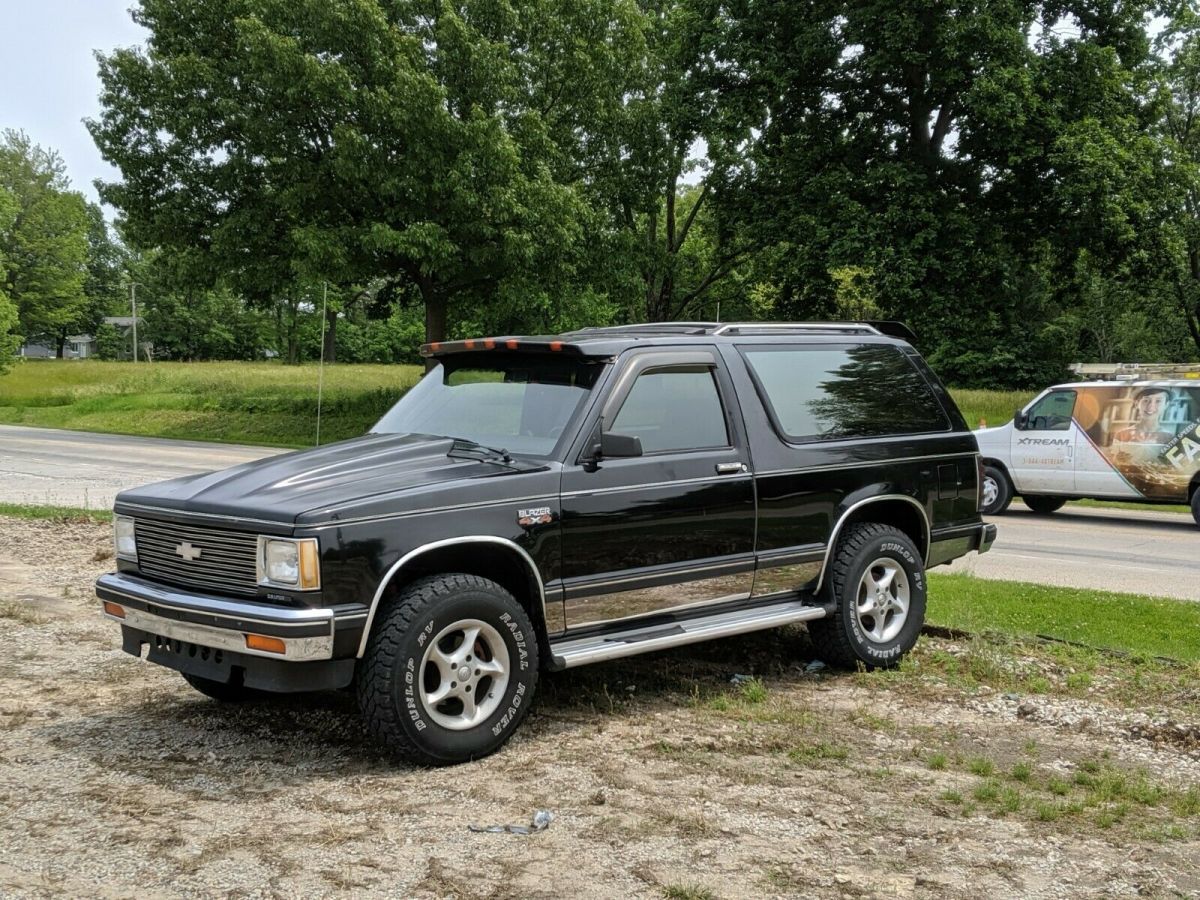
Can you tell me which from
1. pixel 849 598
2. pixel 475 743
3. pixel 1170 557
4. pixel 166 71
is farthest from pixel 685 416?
pixel 166 71

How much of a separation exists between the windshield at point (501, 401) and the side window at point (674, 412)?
28cm

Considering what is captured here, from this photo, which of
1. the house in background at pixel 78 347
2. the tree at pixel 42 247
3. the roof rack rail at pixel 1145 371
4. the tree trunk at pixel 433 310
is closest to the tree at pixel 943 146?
the tree trunk at pixel 433 310

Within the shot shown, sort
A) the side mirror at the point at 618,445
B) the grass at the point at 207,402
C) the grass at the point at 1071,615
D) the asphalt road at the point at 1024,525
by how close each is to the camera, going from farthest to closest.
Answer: the grass at the point at 207,402, the asphalt road at the point at 1024,525, the grass at the point at 1071,615, the side mirror at the point at 618,445

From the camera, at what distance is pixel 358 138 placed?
953 inches

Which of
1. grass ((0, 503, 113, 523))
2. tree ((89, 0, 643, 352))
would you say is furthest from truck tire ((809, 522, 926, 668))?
tree ((89, 0, 643, 352))

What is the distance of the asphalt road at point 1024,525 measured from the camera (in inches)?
431

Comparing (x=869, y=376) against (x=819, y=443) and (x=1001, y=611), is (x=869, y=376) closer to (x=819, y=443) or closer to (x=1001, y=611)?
(x=819, y=443)

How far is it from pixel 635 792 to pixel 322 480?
1.91 m

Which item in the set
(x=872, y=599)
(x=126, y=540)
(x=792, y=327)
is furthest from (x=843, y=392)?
(x=126, y=540)

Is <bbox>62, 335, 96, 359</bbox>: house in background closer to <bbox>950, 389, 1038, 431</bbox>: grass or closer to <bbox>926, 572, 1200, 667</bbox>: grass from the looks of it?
<bbox>950, 389, 1038, 431</bbox>: grass

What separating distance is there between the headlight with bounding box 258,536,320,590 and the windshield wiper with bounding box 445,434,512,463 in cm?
106

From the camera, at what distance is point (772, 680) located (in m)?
6.38

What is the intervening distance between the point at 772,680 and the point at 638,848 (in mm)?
2589

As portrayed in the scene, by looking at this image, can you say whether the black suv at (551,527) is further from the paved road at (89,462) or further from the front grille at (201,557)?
the paved road at (89,462)
